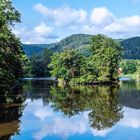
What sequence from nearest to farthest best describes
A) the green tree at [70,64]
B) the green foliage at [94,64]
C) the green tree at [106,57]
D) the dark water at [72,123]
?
the dark water at [72,123] < the green foliage at [94,64] < the green tree at [106,57] < the green tree at [70,64]

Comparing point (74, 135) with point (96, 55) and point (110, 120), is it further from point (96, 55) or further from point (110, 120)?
point (96, 55)

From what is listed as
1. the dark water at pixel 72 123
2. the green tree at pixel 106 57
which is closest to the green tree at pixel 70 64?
the green tree at pixel 106 57

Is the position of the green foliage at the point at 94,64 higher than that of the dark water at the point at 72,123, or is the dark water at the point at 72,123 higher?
the green foliage at the point at 94,64

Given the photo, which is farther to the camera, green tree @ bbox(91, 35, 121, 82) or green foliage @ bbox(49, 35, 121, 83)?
green tree @ bbox(91, 35, 121, 82)

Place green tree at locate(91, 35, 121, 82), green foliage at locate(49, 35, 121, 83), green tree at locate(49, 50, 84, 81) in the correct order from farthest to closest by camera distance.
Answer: green tree at locate(49, 50, 84, 81) < green tree at locate(91, 35, 121, 82) < green foliage at locate(49, 35, 121, 83)

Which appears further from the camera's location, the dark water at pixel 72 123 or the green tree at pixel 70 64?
the green tree at pixel 70 64

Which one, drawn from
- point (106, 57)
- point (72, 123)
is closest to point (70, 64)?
point (106, 57)

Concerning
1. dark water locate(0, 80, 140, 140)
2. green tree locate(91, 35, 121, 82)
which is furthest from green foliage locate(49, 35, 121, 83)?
dark water locate(0, 80, 140, 140)

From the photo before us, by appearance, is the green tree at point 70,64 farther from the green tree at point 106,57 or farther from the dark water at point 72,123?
the dark water at point 72,123

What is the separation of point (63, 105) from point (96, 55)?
72.1 meters

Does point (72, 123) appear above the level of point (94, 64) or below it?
below

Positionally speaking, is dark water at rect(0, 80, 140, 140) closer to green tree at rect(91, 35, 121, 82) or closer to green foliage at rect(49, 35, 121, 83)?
green foliage at rect(49, 35, 121, 83)

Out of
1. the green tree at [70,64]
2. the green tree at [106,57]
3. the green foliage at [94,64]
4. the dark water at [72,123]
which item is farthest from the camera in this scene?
the green tree at [70,64]

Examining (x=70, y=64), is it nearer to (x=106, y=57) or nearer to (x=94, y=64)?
(x=94, y=64)
